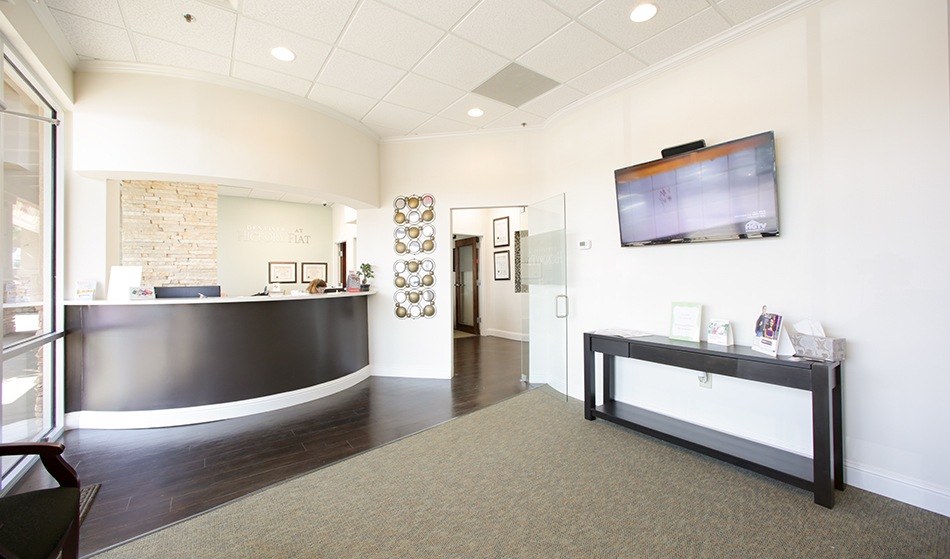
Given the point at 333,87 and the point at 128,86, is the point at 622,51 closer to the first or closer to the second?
the point at 333,87

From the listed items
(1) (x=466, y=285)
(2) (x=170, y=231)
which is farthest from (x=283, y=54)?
(1) (x=466, y=285)

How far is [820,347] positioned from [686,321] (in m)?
0.81

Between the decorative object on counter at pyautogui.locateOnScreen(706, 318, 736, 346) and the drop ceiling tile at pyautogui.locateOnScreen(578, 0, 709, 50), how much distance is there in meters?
2.20

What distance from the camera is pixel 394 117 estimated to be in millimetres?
4348

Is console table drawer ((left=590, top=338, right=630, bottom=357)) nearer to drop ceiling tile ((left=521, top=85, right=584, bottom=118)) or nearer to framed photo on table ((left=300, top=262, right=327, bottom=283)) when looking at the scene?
drop ceiling tile ((left=521, top=85, right=584, bottom=118))

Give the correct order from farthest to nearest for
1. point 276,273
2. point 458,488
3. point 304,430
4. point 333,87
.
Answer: point 276,273, point 333,87, point 304,430, point 458,488

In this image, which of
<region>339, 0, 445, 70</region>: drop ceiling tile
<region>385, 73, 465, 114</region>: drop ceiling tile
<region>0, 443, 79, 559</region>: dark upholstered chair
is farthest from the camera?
<region>385, 73, 465, 114</region>: drop ceiling tile

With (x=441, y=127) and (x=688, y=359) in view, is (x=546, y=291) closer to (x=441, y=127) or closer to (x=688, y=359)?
(x=688, y=359)

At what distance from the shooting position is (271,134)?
379 cm

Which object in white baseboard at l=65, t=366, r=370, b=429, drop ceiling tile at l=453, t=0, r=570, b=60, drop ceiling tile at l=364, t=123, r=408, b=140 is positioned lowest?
white baseboard at l=65, t=366, r=370, b=429

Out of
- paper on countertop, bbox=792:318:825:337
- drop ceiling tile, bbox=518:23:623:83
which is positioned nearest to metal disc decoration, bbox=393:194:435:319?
drop ceiling tile, bbox=518:23:623:83

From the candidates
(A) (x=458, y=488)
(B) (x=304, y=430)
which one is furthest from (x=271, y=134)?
(A) (x=458, y=488)

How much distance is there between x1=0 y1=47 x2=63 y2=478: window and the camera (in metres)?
2.52

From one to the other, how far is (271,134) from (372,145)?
1357mm
